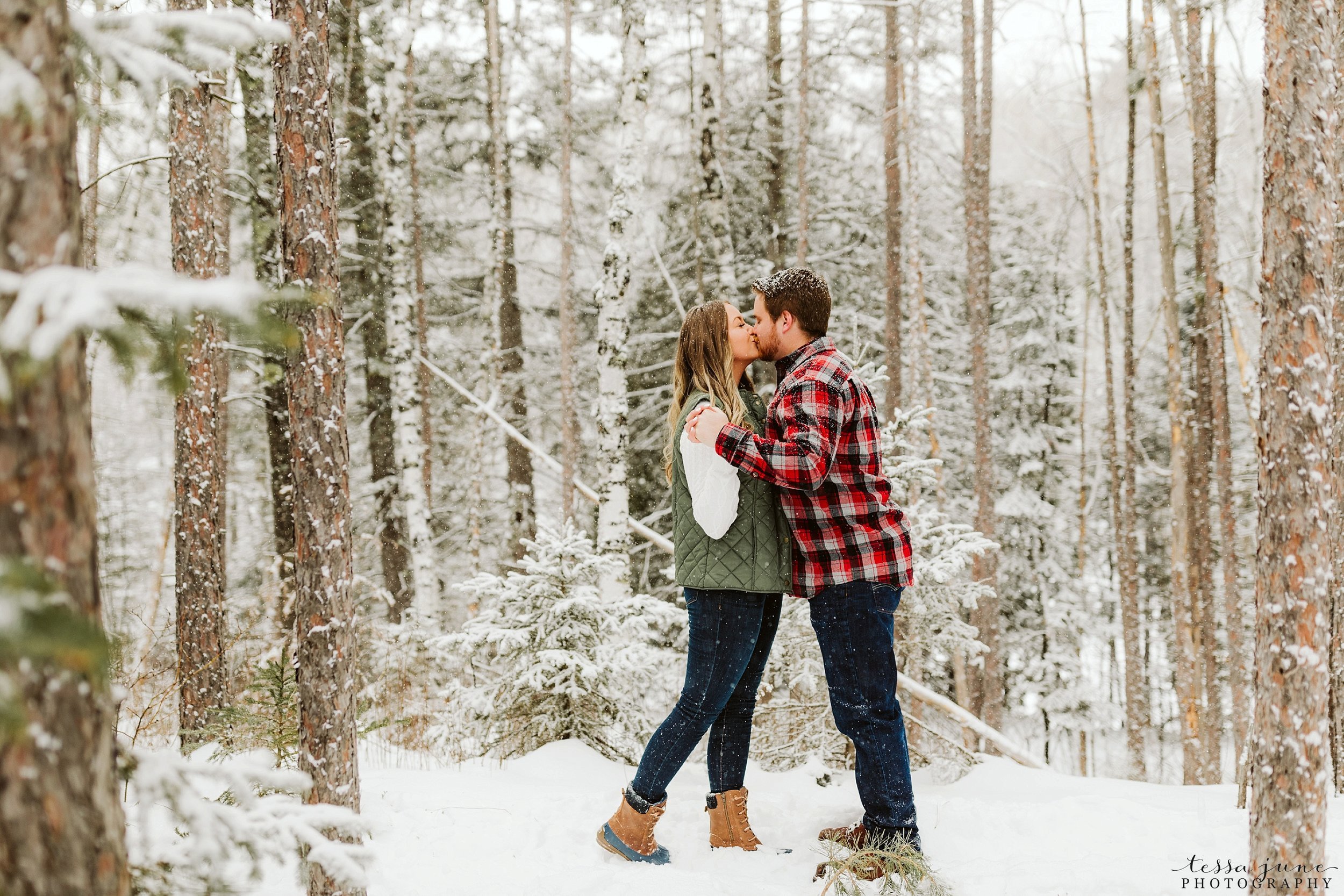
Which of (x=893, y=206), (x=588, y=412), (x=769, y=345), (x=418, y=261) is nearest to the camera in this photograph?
(x=769, y=345)

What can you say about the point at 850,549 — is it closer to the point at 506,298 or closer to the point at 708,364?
the point at 708,364

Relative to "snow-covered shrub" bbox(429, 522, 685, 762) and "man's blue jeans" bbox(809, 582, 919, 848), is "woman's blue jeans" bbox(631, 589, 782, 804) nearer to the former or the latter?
"man's blue jeans" bbox(809, 582, 919, 848)

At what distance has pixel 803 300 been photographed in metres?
3.34

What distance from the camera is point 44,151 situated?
117cm

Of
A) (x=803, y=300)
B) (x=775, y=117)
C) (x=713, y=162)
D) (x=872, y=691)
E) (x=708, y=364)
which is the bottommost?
(x=872, y=691)

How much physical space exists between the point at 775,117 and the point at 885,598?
11.7 meters

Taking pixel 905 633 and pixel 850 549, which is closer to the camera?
pixel 850 549

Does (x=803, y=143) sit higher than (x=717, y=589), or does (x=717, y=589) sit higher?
(x=803, y=143)

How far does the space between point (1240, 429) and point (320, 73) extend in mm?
22262

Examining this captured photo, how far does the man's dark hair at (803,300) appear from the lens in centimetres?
334

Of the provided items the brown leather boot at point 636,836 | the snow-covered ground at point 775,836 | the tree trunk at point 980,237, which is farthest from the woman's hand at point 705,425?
the tree trunk at point 980,237

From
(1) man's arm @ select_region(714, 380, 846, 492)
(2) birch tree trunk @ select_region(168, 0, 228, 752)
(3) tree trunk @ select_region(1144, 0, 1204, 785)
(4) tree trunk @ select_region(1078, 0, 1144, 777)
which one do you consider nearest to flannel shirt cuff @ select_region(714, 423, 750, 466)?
(1) man's arm @ select_region(714, 380, 846, 492)

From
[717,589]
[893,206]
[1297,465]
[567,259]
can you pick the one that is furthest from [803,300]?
[893,206]

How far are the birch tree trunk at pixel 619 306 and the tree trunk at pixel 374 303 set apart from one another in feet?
15.4
